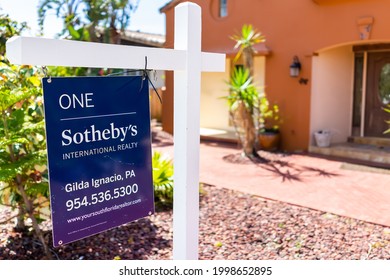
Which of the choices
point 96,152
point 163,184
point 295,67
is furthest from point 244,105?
point 96,152

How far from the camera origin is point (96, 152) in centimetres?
221

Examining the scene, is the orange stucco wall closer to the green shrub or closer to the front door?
the front door

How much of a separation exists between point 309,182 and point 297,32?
4266 mm

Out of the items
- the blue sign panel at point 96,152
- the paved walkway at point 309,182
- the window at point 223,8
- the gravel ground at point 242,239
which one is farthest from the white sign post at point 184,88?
the window at point 223,8

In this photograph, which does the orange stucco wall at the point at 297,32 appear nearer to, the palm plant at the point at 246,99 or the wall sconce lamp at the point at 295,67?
the wall sconce lamp at the point at 295,67

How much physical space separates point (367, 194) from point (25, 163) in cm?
500

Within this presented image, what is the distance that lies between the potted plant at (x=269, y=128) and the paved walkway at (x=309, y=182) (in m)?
0.54

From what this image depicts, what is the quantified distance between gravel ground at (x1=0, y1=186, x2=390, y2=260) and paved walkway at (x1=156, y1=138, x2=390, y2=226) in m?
0.54

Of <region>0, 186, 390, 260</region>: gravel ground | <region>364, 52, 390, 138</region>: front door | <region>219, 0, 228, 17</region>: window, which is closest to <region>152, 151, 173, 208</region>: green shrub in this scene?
<region>0, 186, 390, 260</region>: gravel ground

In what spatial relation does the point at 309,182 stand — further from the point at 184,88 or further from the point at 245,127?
the point at 184,88

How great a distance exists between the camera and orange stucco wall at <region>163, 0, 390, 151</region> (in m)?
8.80

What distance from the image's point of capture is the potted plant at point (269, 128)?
1011 centimetres
